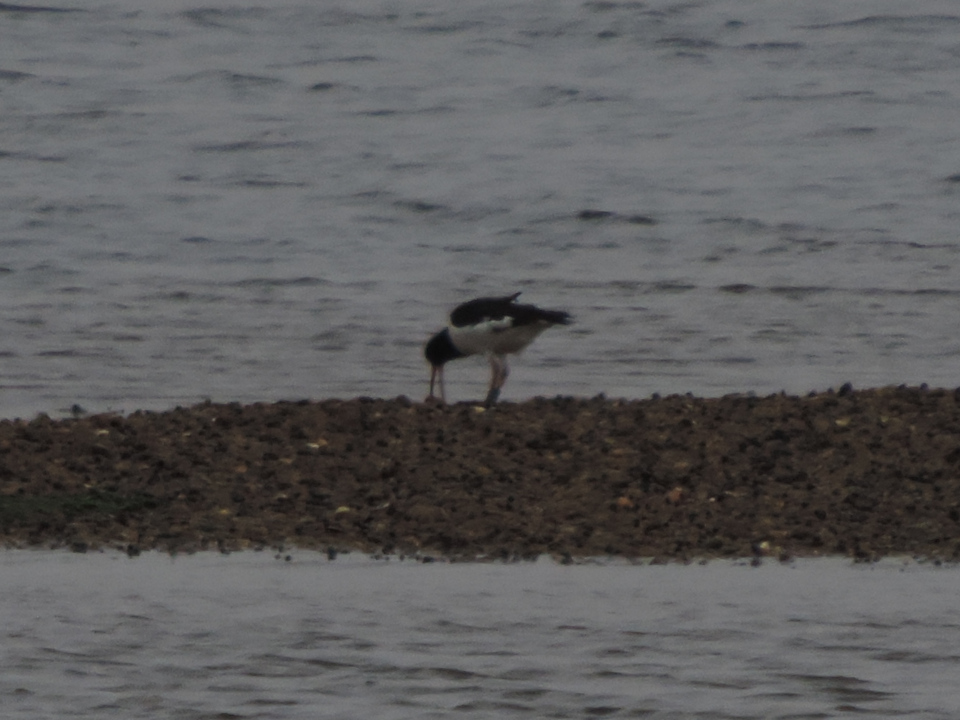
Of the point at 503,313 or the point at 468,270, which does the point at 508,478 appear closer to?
the point at 503,313

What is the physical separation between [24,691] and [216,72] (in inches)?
1239

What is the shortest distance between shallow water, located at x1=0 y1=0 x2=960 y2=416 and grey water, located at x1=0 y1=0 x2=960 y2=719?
82 mm

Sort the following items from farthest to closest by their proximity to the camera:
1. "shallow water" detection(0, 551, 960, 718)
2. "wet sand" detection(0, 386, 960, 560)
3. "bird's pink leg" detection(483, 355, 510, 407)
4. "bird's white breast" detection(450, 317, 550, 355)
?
"bird's white breast" detection(450, 317, 550, 355) → "bird's pink leg" detection(483, 355, 510, 407) → "wet sand" detection(0, 386, 960, 560) → "shallow water" detection(0, 551, 960, 718)

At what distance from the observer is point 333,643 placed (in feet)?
23.7

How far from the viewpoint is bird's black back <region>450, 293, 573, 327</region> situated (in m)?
13.6

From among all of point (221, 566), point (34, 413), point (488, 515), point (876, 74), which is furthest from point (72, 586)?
point (876, 74)

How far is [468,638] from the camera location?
7293 mm

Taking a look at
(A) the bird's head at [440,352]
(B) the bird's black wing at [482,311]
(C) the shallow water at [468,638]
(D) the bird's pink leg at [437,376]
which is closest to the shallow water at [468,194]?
(D) the bird's pink leg at [437,376]

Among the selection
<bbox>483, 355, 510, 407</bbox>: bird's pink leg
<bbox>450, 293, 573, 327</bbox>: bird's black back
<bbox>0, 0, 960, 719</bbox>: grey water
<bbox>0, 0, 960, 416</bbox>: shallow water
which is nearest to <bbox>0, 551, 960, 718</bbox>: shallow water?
<bbox>0, 0, 960, 719</bbox>: grey water

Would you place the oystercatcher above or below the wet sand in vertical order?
above

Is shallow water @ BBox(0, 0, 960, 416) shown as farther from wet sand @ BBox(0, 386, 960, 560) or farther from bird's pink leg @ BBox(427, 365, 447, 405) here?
wet sand @ BBox(0, 386, 960, 560)

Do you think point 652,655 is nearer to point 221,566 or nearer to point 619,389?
point 221,566

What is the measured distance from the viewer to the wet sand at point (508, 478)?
9.20m

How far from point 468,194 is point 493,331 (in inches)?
493
